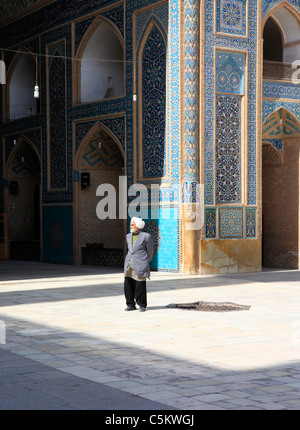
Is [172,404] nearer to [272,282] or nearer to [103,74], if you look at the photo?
[272,282]

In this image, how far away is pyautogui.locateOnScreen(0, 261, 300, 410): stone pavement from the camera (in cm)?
474

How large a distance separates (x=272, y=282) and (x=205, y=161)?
2.83m

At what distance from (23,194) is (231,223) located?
785 cm

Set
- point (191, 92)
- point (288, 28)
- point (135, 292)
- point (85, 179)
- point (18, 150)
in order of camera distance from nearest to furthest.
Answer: point (135, 292) → point (191, 92) → point (288, 28) → point (85, 179) → point (18, 150)

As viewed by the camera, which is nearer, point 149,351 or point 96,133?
point 149,351

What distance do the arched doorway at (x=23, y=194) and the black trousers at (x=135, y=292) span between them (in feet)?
37.6

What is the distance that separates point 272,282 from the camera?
13094mm

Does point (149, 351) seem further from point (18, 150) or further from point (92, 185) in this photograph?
point (18, 150)

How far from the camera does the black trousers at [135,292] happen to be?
9.19 meters

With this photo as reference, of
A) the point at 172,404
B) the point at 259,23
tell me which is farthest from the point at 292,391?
the point at 259,23

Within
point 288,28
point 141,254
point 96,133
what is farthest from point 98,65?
point 141,254

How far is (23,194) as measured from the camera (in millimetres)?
20828

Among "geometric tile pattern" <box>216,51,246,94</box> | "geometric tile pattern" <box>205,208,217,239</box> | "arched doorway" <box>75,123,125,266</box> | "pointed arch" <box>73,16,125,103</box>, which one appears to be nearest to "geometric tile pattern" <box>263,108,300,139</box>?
"geometric tile pattern" <box>216,51,246,94</box>

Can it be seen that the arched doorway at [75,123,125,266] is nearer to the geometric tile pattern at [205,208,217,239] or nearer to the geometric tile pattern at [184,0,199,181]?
the geometric tile pattern at [184,0,199,181]
